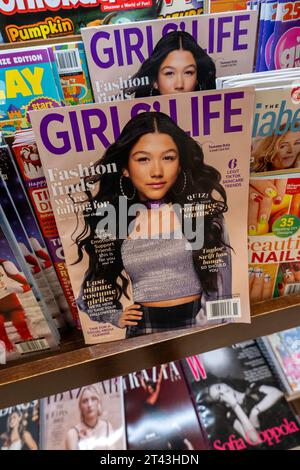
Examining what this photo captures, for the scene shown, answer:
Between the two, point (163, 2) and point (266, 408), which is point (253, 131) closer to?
point (163, 2)

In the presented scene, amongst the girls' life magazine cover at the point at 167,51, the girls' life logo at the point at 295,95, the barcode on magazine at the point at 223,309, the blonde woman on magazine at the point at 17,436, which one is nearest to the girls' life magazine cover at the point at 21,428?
the blonde woman on magazine at the point at 17,436

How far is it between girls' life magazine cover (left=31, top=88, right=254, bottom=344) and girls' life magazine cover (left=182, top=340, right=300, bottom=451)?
59 centimetres

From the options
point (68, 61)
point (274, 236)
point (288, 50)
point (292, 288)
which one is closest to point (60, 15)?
point (68, 61)

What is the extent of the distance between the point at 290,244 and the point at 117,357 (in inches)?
14.8

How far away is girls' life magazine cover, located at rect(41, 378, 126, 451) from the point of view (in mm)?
1046

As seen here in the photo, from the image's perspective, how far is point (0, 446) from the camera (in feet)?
3.37

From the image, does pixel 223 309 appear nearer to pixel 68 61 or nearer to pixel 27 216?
pixel 27 216

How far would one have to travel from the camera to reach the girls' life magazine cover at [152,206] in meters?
0.46

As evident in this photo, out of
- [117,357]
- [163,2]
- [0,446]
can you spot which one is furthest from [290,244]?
[0,446]

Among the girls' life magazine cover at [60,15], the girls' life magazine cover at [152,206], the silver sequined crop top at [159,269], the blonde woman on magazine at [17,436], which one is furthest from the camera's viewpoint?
the blonde woman on magazine at [17,436]

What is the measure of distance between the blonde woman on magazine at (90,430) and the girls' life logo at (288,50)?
107 centimetres

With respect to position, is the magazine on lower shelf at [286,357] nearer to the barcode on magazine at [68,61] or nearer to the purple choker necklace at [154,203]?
the purple choker necklace at [154,203]

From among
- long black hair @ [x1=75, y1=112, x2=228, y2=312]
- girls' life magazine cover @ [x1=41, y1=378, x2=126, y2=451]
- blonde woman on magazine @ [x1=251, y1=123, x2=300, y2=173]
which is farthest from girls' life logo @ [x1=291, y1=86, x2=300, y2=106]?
girls' life magazine cover @ [x1=41, y1=378, x2=126, y2=451]

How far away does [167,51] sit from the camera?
601 mm
